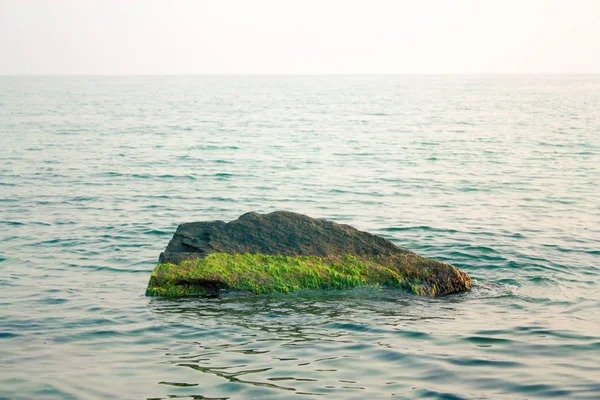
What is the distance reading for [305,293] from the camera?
12.6 m

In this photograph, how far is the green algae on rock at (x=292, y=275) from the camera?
12555 mm

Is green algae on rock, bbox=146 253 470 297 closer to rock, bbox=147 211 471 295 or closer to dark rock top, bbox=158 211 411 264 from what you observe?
rock, bbox=147 211 471 295

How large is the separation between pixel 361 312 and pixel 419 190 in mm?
15955

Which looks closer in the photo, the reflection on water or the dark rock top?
the reflection on water

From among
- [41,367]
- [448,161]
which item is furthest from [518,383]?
[448,161]

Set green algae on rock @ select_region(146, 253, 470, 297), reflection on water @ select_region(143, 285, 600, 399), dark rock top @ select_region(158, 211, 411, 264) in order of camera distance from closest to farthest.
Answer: reflection on water @ select_region(143, 285, 600, 399) → green algae on rock @ select_region(146, 253, 470, 297) → dark rock top @ select_region(158, 211, 411, 264)

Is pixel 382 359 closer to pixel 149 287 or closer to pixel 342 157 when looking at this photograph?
pixel 149 287

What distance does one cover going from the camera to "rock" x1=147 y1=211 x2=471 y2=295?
12602mm

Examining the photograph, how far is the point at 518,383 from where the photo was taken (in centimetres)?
841

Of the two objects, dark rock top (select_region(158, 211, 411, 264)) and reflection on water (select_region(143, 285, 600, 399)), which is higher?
dark rock top (select_region(158, 211, 411, 264))

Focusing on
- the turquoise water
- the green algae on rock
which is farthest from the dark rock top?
the turquoise water

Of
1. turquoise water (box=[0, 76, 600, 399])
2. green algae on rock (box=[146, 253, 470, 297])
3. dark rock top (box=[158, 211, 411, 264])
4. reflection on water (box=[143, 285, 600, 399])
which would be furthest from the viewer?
dark rock top (box=[158, 211, 411, 264])

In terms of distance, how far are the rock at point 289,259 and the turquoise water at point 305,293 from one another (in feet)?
1.12

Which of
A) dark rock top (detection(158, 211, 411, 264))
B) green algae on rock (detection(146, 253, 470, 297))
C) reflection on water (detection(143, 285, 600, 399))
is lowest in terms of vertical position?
reflection on water (detection(143, 285, 600, 399))
